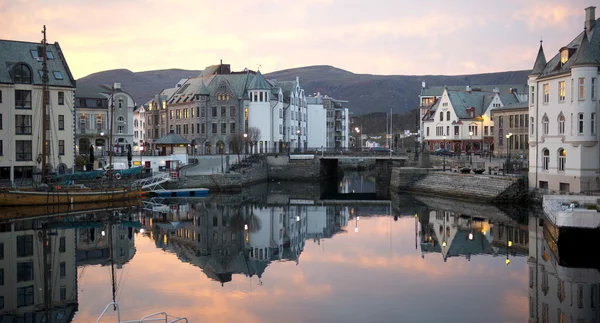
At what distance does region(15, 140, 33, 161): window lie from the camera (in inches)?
2384

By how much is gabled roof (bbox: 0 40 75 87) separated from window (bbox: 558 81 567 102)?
46.9 m

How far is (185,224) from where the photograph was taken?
4581 centimetres

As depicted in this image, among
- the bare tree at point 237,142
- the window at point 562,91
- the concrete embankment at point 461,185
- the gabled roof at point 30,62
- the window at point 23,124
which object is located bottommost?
the concrete embankment at point 461,185

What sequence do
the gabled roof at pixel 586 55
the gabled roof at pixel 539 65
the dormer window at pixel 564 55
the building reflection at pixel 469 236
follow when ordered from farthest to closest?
the gabled roof at pixel 539 65, the dormer window at pixel 564 55, the gabled roof at pixel 586 55, the building reflection at pixel 469 236

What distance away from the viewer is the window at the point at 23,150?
60.6 m

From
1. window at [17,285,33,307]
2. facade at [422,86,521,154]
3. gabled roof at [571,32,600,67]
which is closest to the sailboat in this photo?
window at [17,285,33,307]

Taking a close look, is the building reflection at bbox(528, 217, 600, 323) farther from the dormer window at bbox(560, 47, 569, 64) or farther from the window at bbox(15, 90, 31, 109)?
the window at bbox(15, 90, 31, 109)

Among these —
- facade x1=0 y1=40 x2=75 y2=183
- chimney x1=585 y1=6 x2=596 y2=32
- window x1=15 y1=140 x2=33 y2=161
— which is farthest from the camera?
window x1=15 y1=140 x2=33 y2=161

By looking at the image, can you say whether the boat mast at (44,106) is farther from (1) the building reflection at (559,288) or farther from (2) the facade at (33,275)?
(1) the building reflection at (559,288)

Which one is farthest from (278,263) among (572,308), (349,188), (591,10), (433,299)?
(349,188)

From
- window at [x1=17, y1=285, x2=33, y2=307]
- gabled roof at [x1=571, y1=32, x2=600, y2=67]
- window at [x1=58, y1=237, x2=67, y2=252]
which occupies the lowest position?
window at [x1=17, y1=285, x2=33, y2=307]

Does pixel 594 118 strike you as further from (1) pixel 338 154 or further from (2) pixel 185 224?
(1) pixel 338 154

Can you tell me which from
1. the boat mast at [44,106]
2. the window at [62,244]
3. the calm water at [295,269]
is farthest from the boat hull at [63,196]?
the window at [62,244]

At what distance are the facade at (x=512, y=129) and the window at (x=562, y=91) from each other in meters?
28.5
